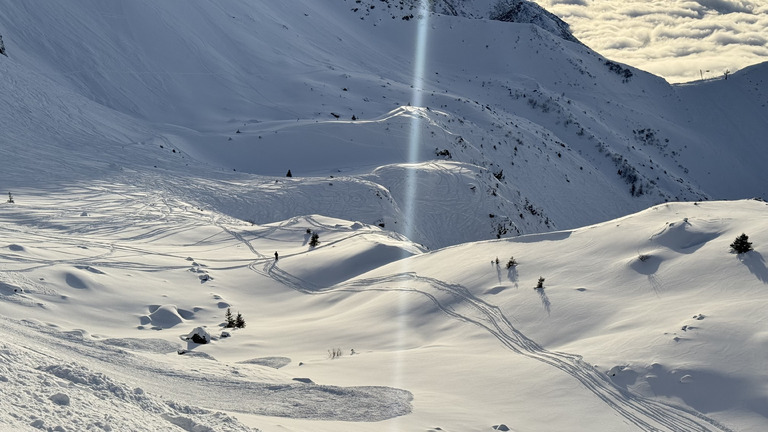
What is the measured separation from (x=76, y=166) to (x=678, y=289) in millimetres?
18517

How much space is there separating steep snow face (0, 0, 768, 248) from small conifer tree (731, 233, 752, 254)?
41.3ft

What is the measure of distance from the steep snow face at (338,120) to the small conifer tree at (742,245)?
12.6 meters

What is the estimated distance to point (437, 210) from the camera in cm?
2280

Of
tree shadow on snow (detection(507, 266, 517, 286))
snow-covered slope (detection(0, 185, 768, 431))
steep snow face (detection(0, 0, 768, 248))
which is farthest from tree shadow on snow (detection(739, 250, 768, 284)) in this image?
steep snow face (detection(0, 0, 768, 248))

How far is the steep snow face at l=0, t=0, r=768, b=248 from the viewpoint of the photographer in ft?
74.6

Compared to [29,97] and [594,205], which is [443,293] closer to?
[29,97]

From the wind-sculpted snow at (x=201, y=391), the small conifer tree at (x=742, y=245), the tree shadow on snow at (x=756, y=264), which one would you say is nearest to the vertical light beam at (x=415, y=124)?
the small conifer tree at (x=742, y=245)

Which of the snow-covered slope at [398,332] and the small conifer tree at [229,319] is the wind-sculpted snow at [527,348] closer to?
the snow-covered slope at [398,332]

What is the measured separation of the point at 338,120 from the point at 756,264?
75.8ft

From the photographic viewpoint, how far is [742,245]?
29.3ft

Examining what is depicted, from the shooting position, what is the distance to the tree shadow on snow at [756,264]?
834cm

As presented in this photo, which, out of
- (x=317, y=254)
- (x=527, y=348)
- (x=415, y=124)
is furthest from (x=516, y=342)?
(x=415, y=124)

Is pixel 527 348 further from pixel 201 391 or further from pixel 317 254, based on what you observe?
pixel 317 254

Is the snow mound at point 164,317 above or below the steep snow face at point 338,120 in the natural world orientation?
below
